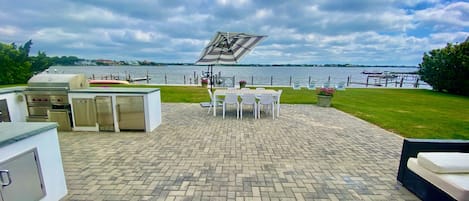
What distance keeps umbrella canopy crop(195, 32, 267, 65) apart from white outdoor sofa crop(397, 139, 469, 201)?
17.4 ft

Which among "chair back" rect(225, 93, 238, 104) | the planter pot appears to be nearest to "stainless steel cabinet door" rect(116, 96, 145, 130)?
"chair back" rect(225, 93, 238, 104)

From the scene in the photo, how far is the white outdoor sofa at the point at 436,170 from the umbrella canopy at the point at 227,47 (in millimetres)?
5305

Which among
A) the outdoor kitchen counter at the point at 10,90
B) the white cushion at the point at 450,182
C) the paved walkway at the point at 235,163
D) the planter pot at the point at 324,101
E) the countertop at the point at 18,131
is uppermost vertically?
the outdoor kitchen counter at the point at 10,90

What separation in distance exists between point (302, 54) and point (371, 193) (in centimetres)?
3177

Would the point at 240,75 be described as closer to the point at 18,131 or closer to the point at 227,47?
the point at 227,47

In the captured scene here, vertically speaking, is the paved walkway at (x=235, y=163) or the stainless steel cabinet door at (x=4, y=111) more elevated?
the stainless steel cabinet door at (x=4, y=111)

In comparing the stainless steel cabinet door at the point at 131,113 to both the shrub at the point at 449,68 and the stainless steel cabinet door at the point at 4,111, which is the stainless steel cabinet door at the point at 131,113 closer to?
the stainless steel cabinet door at the point at 4,111

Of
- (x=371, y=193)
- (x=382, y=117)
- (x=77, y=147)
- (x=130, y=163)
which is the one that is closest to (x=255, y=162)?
(x=371, y=193)

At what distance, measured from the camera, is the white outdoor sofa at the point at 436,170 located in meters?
2.04

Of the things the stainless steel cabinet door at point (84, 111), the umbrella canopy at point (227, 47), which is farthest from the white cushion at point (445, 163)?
the stainless steel cabinet door at point (84, 111)

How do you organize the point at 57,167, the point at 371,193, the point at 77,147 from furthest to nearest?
the point at 77,147, the point at 371,193, the point at 57,167

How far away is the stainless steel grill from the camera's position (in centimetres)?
484

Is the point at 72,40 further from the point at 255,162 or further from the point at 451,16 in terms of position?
the point at 451,16

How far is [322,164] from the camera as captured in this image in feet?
11.2
